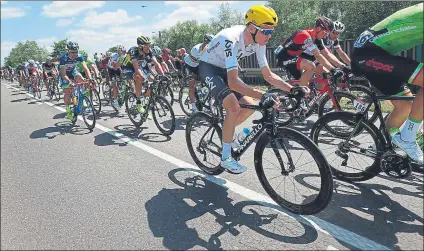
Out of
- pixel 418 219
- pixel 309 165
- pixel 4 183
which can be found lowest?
pixel 4 183

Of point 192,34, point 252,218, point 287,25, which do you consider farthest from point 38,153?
point 192,34

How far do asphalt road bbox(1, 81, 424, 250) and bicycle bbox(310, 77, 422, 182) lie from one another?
0.83 ft

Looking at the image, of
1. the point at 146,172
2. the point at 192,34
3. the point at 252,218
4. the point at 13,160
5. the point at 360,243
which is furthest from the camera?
the point at 192,34

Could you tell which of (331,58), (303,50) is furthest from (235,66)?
(303,50)

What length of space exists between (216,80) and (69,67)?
Result: 651cm

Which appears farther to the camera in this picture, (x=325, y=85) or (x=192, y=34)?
(x=192, y=34)

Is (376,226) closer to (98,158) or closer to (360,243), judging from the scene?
(360,243)

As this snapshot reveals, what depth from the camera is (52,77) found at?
53.5ft

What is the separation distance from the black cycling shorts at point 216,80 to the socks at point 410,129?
6.21 ft

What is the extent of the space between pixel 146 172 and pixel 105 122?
4679 mm

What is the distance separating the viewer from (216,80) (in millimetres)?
4215

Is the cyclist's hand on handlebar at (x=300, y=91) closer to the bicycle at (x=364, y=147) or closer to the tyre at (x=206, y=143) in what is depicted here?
the bicycle at (x=364, y=147)

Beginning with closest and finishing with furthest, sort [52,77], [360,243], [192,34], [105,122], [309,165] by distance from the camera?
[360,243] → [309,165] → [105,122] → [52,77] → [192,34]

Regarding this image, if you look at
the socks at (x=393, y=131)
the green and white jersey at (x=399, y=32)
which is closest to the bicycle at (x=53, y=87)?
the green and white jersey at (x=399, y=32)
